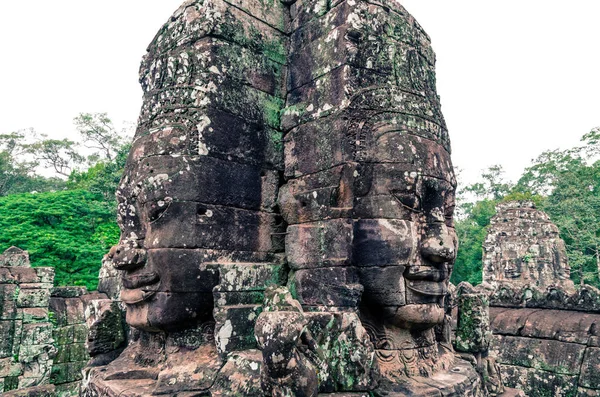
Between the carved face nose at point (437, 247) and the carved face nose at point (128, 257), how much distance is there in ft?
8.36

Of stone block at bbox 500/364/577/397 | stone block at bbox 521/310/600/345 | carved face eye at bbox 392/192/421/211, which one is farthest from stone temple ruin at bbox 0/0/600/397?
stone block at bbox 521/310/600/345

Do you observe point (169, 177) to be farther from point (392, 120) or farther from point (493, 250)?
point (493, 250)

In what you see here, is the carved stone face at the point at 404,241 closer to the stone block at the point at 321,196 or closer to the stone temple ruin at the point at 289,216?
the stone temple ruin at the point at 289,216

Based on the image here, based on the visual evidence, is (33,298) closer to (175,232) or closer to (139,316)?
(139,316)

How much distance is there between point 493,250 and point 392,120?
1422 cm

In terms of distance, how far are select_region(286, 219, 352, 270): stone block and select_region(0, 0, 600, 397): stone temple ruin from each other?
0.05 feet

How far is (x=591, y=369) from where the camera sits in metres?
6.32

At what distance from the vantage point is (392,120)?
3.86m

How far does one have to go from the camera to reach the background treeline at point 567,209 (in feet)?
67.5

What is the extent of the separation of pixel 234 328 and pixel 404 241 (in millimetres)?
1655

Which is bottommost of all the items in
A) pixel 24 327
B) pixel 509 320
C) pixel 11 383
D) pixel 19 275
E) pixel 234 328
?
pixel 11 383

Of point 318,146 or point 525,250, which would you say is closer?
point 318,146

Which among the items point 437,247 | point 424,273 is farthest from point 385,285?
point 437,247

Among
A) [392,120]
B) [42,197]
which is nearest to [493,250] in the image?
[392,120]
